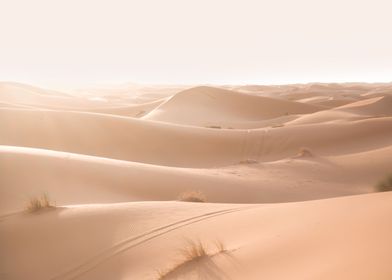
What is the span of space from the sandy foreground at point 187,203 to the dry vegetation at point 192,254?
0.05ft

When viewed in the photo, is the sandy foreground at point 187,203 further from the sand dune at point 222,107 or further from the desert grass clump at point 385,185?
→ the sand dune at point 222,107

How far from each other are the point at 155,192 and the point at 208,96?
32.2m

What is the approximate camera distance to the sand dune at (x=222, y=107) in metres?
35.5

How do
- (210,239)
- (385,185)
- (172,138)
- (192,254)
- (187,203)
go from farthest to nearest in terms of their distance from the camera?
(172,138), (385,185), (187,203), (210,239), (192,254)

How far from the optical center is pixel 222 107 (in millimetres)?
40469

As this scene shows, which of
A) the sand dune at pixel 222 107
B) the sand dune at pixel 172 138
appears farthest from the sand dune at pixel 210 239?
the sand dune at pixel 222 107

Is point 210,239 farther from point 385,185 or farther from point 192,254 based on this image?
point 385,185

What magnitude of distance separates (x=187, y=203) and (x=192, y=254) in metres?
2.63

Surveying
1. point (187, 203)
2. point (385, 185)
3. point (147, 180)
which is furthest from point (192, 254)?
point (385, 185)

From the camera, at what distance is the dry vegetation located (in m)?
4.50

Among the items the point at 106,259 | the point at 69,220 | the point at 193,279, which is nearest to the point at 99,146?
the point at 69,220

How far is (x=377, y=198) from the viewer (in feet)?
18.4

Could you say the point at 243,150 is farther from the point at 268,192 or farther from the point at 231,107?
the point at 231,107

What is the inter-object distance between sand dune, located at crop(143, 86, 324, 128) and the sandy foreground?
44.7 feet
